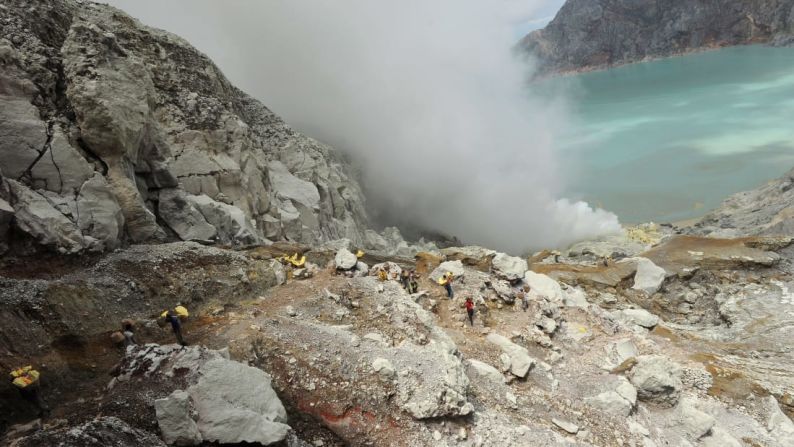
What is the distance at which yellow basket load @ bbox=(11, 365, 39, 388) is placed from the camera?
819cm

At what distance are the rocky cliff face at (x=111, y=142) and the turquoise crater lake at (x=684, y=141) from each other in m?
48.7

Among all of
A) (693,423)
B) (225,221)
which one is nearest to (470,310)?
(693,423)


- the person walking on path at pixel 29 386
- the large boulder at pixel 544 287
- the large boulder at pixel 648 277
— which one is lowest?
the large boulder at pixel 648 277

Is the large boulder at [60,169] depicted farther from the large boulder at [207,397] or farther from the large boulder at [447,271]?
the large boulder at [447,271]

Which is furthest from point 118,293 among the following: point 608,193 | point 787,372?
point 608,193

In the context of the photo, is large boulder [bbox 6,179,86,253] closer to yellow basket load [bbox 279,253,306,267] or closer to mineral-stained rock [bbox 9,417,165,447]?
mineral-stained rock [bbox 9,417,165,447]

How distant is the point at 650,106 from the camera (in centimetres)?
10956

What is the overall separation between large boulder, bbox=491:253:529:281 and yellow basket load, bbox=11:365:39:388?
57.3 ft

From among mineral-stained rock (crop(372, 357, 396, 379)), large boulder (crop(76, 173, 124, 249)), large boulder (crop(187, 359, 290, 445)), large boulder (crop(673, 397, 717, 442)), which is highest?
large boulder (crop(76, 173, 124, 249))

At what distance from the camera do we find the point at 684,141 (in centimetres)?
7588

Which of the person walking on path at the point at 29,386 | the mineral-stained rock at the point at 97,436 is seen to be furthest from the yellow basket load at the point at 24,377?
the mineral-stained rock at the point at 97,436

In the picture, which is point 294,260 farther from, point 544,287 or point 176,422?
point 544,287

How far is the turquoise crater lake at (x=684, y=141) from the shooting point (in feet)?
187

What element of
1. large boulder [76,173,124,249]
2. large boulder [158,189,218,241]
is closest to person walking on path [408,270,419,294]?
large boulder [158,189,218,241]
